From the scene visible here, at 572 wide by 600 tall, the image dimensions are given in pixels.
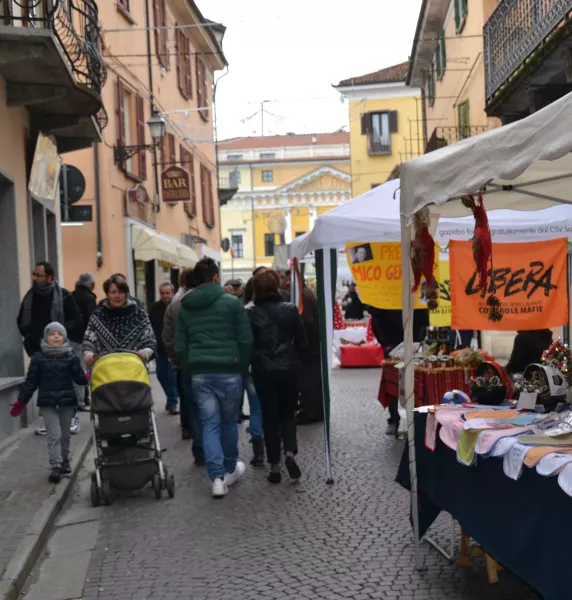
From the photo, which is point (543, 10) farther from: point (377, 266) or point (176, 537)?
point (176, 537)

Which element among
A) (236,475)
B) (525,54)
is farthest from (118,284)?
(525,54)

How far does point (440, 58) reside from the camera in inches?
1158

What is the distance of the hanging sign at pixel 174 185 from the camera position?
25656 millimetres

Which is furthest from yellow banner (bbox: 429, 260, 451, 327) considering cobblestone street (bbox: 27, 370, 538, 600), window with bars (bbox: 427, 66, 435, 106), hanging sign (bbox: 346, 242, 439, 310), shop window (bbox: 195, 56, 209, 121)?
shop window (bbox: 195, 56, 209, 121)

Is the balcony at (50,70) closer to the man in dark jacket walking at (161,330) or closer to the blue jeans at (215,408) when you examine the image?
the man in dark jacket walking at (161,330)

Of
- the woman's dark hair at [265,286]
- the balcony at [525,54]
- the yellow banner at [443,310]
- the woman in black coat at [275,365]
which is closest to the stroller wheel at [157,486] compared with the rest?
the woman in black coat at [275,365]

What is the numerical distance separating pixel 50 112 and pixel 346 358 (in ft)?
28.7

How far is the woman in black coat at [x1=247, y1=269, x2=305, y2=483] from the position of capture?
8.76m

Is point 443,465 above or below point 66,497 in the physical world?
above

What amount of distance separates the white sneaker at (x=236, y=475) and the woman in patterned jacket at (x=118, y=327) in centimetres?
124

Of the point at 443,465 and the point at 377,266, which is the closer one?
the point at 443,465

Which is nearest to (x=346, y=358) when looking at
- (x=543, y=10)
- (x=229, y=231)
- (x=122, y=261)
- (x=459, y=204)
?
(x=122, y=261)

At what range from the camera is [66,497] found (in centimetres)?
856

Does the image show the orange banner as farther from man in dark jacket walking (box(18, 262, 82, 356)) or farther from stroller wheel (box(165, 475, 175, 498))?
man in dark jacket walking (box(18, 262, 82, 356))
